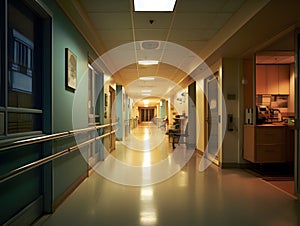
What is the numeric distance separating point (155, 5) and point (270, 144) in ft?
12.5

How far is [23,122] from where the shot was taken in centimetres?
273

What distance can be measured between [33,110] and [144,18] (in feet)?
8.71

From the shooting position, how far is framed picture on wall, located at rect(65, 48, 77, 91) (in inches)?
151

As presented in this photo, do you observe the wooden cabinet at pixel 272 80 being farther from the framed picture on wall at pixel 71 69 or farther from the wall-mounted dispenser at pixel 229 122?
the framed picture on wall at pixel 71 69

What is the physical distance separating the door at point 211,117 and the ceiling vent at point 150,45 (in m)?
1.89

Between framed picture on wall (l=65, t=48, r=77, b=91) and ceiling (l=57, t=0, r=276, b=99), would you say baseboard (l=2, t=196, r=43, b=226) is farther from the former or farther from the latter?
ceiling (l=57, t=0, r=276, b=99)

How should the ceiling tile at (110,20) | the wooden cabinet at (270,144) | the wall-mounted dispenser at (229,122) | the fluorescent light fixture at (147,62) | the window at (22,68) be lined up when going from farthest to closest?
the fluorescent light fixture at (147,62) → the wall-mounted dispenser at (229,122) → the wooden cabinet at (270,144) → the ceiling tile at (110,20) → the window at (22,68)

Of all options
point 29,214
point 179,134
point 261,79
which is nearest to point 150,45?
point 261,79

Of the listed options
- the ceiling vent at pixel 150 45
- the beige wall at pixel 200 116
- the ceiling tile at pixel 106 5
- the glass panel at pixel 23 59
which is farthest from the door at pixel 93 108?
the beige wall at pixel 200 116

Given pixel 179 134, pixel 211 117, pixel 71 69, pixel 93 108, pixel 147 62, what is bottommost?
pixel 179 134

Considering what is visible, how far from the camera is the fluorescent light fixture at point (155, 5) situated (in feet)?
13.0

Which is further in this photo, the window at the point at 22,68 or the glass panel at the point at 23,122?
the glass panel at the point at 23,122

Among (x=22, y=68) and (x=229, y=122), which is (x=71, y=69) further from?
(x=229, y=122)

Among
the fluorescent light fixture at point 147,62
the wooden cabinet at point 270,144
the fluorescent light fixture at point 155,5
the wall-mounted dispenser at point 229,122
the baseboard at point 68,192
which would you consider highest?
the fluorescent light fixture at point 155,5
